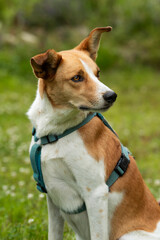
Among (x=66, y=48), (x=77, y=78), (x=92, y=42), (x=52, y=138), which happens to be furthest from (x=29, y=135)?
(x=66, y=48)

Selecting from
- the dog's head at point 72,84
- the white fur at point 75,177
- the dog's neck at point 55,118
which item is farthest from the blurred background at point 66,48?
the dog's head at point 72,84

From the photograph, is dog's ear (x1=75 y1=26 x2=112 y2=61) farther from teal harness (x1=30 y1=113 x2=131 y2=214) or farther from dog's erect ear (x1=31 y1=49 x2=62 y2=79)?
teal harness (x1=30 y1=113 x2=131 y2=214)

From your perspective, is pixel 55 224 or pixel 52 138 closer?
pixel 52 138

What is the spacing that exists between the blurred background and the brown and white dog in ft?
3.45

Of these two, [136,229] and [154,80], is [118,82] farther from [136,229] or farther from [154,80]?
[136,229]

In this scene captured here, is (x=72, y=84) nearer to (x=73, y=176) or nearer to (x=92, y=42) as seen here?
(x=92, y=42)

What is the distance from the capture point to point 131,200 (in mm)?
2945

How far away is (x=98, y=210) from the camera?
107 inches

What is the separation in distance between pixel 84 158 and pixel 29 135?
18.0 feet

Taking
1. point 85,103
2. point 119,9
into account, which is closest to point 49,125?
point 85,103

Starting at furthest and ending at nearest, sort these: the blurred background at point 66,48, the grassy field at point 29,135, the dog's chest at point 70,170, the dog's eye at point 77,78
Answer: the blurred background at point 66,48 < the grassy field at point 29,135 < the dog's eye at point 77,78 < the dog's chest at point 70,170

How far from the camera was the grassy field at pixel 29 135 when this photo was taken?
4117mm

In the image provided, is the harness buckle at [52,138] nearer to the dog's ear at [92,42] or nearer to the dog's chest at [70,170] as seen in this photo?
the dog's chest at [70,170]

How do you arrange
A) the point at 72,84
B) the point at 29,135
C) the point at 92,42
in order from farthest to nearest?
1. the point at 29,135
2. the point at 92,42
3. the point at 72,84
